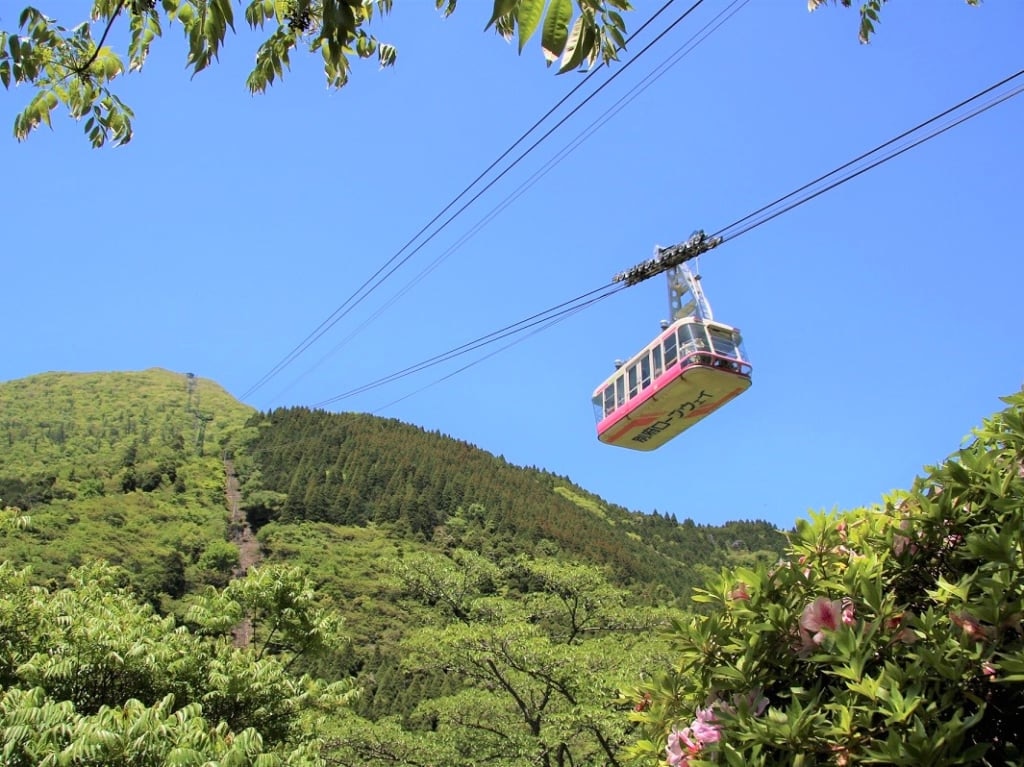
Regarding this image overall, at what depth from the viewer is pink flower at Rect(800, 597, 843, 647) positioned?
8.01ft

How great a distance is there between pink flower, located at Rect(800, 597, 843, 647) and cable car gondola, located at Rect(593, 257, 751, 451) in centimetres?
977

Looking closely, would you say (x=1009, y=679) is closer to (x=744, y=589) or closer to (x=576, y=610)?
(x=744, y=589)

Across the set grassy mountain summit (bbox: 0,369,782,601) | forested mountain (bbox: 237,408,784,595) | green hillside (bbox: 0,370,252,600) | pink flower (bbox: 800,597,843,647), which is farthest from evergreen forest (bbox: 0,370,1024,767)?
forested mountain (bbox: 237,408,784,595)

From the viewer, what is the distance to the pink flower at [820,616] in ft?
8.01

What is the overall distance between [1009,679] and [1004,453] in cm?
75

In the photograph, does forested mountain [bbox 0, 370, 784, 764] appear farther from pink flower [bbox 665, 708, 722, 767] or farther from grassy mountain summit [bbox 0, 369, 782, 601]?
pink flower [bbox 665, 708, 722, 767]

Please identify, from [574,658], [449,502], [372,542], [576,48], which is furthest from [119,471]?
[576,48]

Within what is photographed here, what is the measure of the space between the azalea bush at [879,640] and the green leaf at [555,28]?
1748 millimetres

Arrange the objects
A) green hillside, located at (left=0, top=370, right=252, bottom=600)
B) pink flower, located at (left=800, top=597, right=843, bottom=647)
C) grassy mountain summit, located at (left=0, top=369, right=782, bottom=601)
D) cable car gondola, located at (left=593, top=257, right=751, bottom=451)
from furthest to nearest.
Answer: grassy mountain summit, located at (left=0, top=369, right=782, bottom=601), green hillside, located at (left=0, top=370, right=252, bottom=600), cable car gondola, located at (left=593, top=257, right=751, bottom=451), pink flower, located at (left=800, top=597, right=843, bottom=647)

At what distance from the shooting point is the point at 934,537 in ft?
8.44

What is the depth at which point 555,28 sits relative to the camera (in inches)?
58.7

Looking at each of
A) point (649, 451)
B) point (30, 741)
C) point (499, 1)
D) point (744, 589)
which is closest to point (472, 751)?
point (649, 451)

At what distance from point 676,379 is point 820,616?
9.97 m

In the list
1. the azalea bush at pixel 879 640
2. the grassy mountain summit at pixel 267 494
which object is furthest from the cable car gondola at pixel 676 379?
the grassy mountain summit at pixel 267 494
